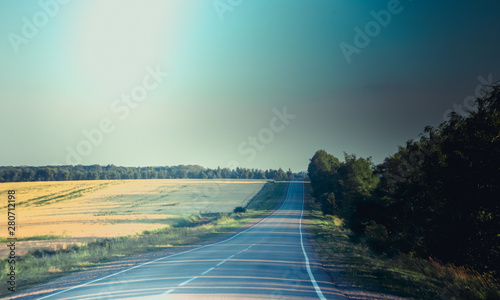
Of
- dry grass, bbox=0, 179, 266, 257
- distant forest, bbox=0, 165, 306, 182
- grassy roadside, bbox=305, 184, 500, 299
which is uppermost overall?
distant forest, bbox=0, 165, 306, 182

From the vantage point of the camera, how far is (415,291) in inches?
397

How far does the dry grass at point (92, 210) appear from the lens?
117ft

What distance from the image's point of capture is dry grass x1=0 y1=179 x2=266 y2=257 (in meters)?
35.5

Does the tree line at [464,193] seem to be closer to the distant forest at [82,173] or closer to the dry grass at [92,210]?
the dry grass at [92,210]

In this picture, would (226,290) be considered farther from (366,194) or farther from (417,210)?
(366,194)

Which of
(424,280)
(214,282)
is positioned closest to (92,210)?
(214,282)

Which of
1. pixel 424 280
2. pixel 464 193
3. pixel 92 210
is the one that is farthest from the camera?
pixel 92 210

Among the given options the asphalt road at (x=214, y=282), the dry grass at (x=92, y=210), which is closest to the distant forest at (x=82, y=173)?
the dry grass at (x=92, y=210)

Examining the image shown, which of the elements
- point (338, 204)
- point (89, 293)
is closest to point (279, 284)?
point (89, 293)

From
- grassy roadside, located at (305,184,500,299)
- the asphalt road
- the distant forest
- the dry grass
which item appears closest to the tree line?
grassy roadside, located at (305,184,500,299)

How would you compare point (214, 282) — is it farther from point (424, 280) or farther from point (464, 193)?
point (464, 193)

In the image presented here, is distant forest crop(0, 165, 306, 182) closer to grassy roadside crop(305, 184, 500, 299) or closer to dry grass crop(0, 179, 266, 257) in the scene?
dry grass crop(0, 179, 266, 257)

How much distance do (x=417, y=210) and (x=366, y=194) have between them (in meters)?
7.82

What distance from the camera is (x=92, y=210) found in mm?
63250
